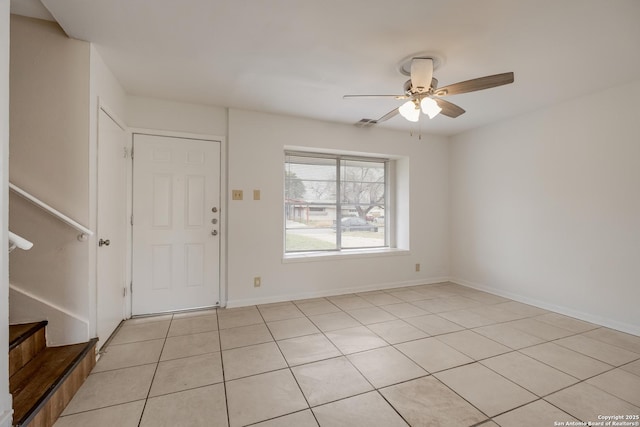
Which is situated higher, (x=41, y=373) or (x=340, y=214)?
(x=340, y=214)

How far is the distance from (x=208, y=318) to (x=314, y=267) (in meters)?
1.41

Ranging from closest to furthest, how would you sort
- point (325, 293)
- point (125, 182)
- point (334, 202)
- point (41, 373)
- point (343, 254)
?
1. point (41, 373)
2. point (125, 182)
3. point (325, 293)
4. point (343, 254)
5. point (334, 202)

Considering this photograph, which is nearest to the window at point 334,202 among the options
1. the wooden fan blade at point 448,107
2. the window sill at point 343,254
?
the window sill at point 343,254

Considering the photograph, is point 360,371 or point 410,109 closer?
point 360,371

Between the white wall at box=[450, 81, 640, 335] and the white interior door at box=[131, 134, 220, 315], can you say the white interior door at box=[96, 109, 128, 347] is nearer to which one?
the white interior door at box=[131, 134, 220, 315]

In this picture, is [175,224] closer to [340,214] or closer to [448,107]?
[340,214]

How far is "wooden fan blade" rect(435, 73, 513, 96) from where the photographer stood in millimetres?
1796

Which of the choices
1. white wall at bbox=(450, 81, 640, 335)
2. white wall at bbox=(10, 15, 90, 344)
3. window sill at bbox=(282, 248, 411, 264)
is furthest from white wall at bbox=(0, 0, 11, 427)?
white wall at bbox=(450, 81, 640, 335)

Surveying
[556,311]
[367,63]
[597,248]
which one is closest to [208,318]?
[367,63]

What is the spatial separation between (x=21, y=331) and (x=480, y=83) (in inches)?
133

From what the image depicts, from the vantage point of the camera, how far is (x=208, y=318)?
2.98 m

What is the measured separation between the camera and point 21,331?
5.65ft

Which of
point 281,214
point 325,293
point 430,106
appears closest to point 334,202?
point 281,214
